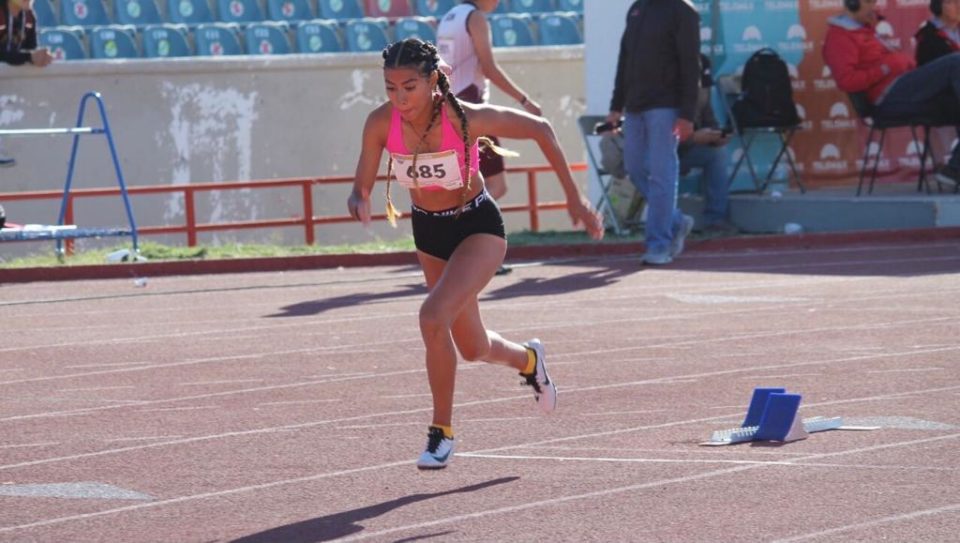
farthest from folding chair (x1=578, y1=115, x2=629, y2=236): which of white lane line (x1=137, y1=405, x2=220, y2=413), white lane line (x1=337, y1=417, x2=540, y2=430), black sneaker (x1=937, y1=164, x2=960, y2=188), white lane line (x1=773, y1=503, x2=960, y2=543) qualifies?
white lane line (x1=773, y1=503, x2=960, y2=543)

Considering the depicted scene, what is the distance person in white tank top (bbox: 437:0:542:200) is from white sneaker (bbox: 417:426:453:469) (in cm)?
677

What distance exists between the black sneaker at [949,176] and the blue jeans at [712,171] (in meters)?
2.08

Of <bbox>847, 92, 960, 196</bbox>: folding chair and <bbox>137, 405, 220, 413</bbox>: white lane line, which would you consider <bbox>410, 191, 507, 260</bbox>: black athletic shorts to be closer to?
<bbox>137, 405, 220, 413</bbox>: white lane line

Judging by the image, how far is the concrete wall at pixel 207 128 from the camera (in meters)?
21.9

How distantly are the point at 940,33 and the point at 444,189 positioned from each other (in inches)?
463

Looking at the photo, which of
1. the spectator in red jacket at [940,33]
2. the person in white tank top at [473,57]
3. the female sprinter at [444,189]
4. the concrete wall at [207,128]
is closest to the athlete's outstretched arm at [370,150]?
the female sprinter at [444,189]

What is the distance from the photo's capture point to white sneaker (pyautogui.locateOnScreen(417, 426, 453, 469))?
6.92 m

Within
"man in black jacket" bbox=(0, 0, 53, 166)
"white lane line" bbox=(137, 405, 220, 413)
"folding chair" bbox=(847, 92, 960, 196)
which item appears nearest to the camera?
"white lane line" bbox=(137, 405, 220, 413)

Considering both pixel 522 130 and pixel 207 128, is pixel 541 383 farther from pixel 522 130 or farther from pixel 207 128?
pixel 207 128

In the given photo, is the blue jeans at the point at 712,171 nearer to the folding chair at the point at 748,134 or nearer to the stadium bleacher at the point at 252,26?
the folding chair at the point at 748,134

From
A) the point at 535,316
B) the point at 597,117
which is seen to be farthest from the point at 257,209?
the point at 535,316

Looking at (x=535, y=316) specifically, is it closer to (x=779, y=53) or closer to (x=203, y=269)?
(x=203, y=269)

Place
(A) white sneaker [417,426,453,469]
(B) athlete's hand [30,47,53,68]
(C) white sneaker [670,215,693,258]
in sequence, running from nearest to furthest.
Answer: (A) white sneaker [417,426,453,469] < (C) white sneaker [670,215,693,258] < (B) athlete's hand [30,47,53,68]

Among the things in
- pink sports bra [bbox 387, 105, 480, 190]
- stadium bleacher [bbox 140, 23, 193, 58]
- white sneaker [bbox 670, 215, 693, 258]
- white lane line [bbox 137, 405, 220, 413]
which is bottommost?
white sneaker [bbox 670, 215, 693, 258]
